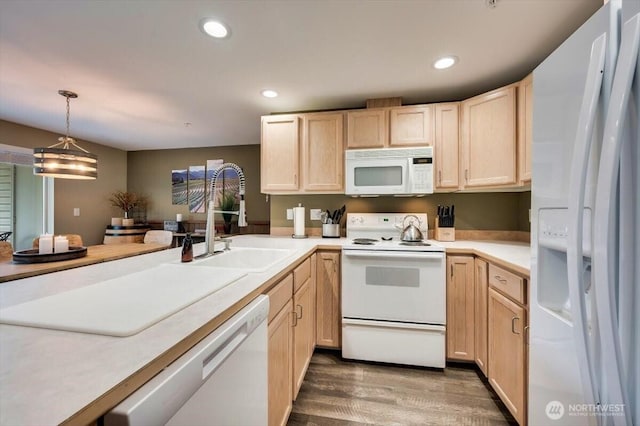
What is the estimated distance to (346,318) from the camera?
81.0 inches

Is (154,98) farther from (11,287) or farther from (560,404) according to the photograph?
(560,404)

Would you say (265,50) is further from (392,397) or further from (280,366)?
(392,397)

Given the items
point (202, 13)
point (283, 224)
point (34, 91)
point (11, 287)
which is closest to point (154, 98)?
point (34, 91)

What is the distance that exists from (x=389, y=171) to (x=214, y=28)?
1628mm

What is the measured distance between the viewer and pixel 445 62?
1.88 meters

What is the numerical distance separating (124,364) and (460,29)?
205 cm

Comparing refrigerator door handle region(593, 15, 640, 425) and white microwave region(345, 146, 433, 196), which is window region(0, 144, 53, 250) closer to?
white microwave region(345, 146, 433, 196)

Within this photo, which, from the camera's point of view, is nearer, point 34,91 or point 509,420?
point 509,420

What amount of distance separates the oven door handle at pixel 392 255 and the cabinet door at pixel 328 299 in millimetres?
155

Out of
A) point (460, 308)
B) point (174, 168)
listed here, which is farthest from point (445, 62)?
point (174, 168)

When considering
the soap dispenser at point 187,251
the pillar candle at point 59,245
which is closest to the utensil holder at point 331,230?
the soap dispenser at point 187,251

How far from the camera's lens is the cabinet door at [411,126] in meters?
2.31

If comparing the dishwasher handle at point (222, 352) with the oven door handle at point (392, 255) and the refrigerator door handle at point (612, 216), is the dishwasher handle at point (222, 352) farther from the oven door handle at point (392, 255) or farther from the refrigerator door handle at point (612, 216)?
the oven door handle at point (392, 255)

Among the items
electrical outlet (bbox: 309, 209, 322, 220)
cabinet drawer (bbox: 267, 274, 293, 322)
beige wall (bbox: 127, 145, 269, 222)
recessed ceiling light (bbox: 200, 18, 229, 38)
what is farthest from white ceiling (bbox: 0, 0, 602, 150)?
beige wall (bbox: 127, 145, 269, 222)
